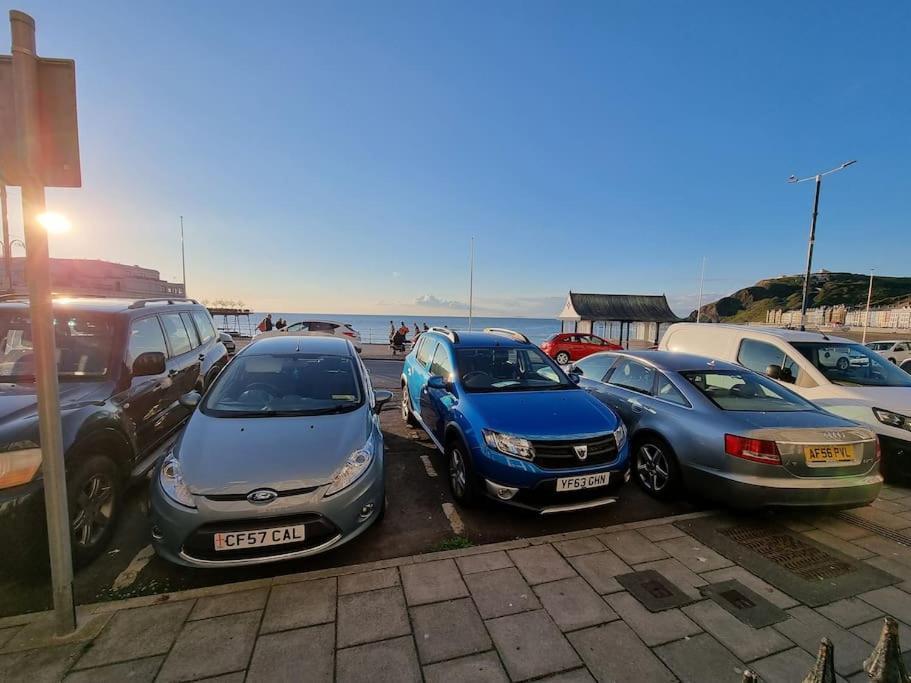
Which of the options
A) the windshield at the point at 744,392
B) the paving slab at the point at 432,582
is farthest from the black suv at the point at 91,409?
the windshield at the point at 744,392

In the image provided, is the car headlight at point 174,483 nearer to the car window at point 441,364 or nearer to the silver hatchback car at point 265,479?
the silver hatchback car at point 265,479

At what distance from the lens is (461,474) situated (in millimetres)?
4023

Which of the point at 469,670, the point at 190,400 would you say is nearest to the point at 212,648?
the point at 469,670

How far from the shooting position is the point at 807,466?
3.45 metres

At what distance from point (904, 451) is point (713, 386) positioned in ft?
7.56

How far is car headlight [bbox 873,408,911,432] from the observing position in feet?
14.9

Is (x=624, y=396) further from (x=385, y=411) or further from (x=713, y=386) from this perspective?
(x=385, y=411)

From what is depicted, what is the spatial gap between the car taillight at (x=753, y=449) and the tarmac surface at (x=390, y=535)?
0.93m

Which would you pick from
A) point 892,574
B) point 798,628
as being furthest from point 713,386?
point 798,628

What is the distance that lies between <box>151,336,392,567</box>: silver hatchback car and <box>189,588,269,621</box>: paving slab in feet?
0.73

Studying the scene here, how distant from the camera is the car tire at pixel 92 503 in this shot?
2846 mm

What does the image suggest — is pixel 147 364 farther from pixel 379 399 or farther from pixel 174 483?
pixel 379 399

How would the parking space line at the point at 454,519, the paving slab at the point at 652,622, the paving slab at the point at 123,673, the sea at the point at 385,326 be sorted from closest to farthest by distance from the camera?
1. the paving slab at the point at 123,673
2. the paving slab at the point at 652,622
3. the parking space line at the point at 454,519
4. the sea at the point at 385,326

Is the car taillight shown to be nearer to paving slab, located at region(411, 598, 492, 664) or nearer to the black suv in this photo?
paving slab, located at region(411, 598, 492, 664)
